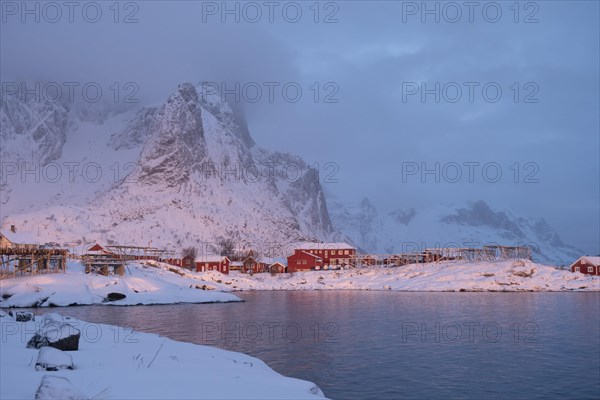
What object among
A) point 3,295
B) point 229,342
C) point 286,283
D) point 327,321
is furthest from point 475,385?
point 286,283

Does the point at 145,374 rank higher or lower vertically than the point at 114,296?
higher

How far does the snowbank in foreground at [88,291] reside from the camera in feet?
217

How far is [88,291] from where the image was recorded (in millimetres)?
72562

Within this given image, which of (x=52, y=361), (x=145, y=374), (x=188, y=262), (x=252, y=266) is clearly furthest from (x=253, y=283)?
(x=52, y=361)

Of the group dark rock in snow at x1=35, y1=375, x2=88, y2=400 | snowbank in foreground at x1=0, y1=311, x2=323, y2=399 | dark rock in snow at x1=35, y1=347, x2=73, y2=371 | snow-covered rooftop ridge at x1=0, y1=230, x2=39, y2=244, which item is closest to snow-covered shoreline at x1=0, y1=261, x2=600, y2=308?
snow-covered rooftop ridge at x1=0, y1=230, x2=39, y2=244

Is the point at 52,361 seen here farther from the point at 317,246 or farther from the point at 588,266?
the point at 317,246

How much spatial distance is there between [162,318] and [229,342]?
64.8 feet

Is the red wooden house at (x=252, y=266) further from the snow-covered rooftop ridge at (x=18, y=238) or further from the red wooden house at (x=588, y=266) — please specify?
the red wooden house at (x=588, y=266)

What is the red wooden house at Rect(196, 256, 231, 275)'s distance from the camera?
142 m

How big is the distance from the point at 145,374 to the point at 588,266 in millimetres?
145520

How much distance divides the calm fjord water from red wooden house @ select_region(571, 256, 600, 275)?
3297 inches

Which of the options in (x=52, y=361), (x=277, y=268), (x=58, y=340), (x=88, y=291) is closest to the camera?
(x=52, y=361)

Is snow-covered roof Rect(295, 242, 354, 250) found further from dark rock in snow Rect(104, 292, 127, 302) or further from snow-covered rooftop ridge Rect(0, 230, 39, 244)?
dark rock in snow Rect(104, 292, 127, 302)

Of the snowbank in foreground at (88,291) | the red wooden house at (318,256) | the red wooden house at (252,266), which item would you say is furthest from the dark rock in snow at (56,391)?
the red wooden house at (318,256)
